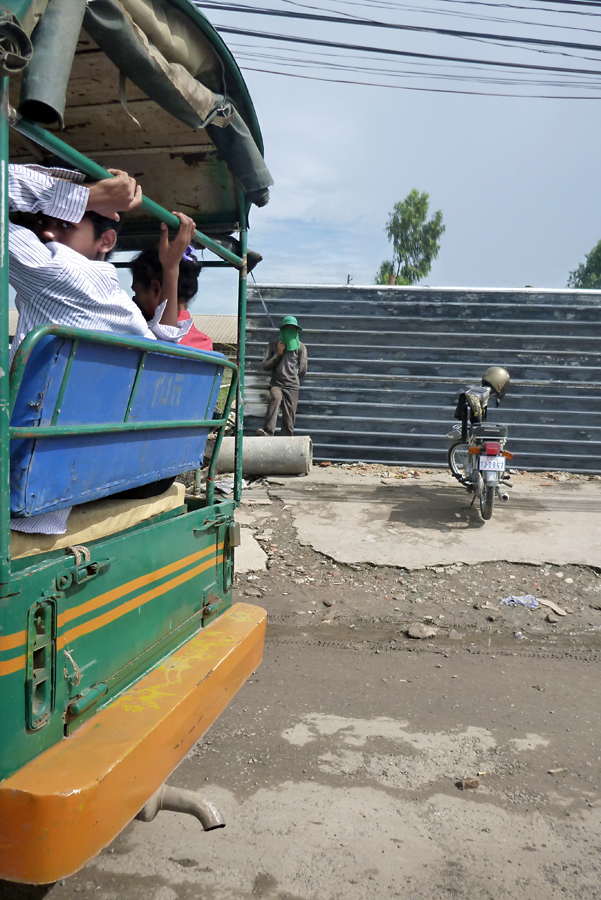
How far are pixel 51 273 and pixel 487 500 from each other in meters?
5.36

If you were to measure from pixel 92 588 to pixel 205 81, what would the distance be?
185cm

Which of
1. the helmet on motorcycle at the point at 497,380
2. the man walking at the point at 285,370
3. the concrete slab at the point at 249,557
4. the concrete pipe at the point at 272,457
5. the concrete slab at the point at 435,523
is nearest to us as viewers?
the concrete slab at the point at 249,557

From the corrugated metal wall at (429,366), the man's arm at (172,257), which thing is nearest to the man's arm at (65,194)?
the man's arm at (172,257)

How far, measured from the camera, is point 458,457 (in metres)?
8.10

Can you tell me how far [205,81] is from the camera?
245 cm

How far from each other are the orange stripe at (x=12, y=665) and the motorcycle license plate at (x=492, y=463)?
5.40 m

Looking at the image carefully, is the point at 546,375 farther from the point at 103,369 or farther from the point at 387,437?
the point at 103,369

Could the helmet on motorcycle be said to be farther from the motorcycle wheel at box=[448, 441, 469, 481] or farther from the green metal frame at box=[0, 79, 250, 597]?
the green metal frame at box=[0, 79, 250, 597]

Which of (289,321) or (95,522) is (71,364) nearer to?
(95,522)

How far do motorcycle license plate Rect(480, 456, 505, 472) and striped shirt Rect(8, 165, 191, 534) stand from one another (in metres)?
4.99

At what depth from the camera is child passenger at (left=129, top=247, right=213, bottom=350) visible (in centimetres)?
306

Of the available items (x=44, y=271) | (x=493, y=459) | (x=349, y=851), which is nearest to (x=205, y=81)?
(x=44, y=271)

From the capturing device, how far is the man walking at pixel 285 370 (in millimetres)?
Answer: 9281

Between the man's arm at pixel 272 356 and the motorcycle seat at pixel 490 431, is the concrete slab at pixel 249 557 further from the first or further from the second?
the man's arm at pixel 272 356
